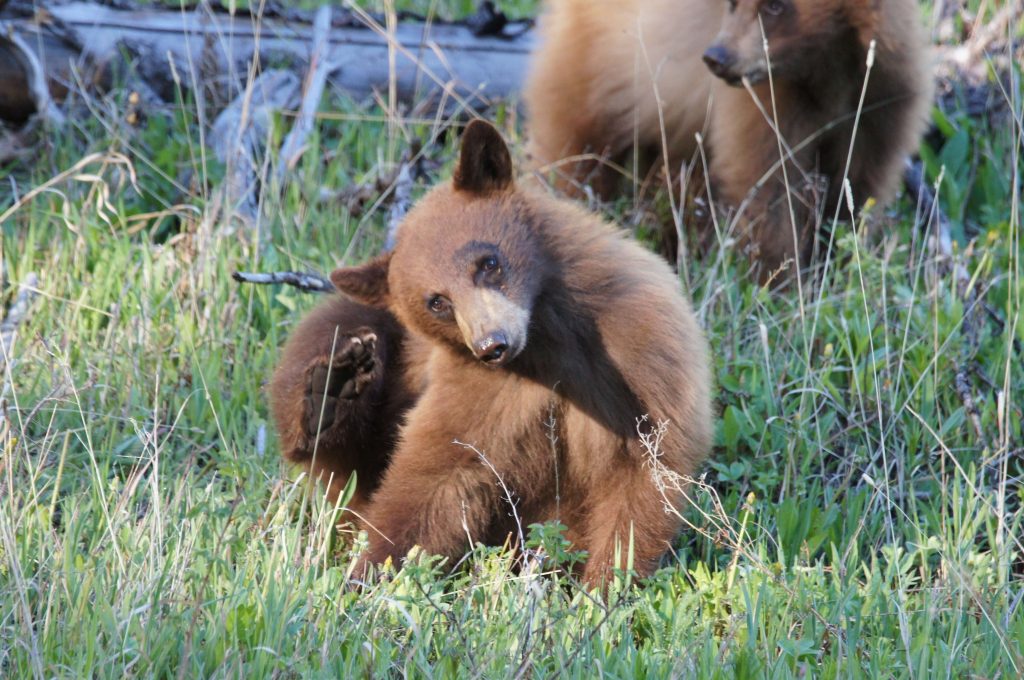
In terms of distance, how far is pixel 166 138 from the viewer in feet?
22.6

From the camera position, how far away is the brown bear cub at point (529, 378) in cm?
385

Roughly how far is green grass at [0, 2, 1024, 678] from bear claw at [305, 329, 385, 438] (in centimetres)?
28

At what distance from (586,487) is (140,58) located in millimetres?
4334

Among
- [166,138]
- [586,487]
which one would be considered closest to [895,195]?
[586,487]

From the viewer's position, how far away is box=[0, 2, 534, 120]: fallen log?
688 cm

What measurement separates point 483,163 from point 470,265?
1.28ft

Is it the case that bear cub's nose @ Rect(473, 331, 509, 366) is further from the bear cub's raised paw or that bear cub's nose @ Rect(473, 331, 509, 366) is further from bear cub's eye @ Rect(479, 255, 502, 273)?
the bear cub's raised paw

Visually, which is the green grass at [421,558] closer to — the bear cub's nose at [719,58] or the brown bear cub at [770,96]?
the brown bear cub at [770,96]

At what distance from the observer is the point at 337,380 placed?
422cm

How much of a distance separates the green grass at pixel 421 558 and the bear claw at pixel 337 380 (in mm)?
282

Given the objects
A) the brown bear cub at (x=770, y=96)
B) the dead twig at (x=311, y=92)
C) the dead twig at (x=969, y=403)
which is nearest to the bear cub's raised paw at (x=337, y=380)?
the brown bear cub at (x=770, y=96)

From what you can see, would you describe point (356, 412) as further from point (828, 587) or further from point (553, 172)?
point (553, 172)

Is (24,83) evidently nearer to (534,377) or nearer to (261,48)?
(261,48)

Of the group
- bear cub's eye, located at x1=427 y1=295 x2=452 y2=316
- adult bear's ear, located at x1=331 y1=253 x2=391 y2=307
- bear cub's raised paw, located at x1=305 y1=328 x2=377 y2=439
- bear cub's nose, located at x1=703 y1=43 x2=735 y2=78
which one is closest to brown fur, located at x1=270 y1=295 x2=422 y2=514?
bear cub's raised paw, located at x1=305 y1=328 x2=377 y2=439
